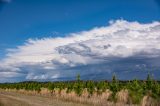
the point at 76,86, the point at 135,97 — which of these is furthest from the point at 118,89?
the point at 76,86

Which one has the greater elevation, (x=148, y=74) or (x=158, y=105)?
(x=148, y=74)

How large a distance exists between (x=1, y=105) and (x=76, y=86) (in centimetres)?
3454

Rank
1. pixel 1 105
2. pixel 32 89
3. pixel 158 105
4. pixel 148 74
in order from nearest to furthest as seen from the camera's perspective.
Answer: pixel 1 105 < pixel 158 105 < pixel 148 74 < pixel 32 89

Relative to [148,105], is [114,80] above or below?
above

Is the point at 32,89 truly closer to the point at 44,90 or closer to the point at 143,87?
the point at 44,90

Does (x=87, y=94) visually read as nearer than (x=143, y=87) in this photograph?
No

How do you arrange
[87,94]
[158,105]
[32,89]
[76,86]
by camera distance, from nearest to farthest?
[158,105], [87,94], [76,86], [32,89]

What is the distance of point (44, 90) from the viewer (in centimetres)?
7962

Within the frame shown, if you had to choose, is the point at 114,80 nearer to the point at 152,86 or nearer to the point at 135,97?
the point at 152,86

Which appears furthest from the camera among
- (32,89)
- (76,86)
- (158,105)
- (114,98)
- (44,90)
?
(32,89)

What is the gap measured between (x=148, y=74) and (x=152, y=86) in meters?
2.48

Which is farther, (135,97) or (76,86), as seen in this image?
(76,86)

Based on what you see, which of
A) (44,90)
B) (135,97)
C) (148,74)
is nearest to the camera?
(135,97)

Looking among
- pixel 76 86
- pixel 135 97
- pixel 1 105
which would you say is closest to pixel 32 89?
pixel 76 86
